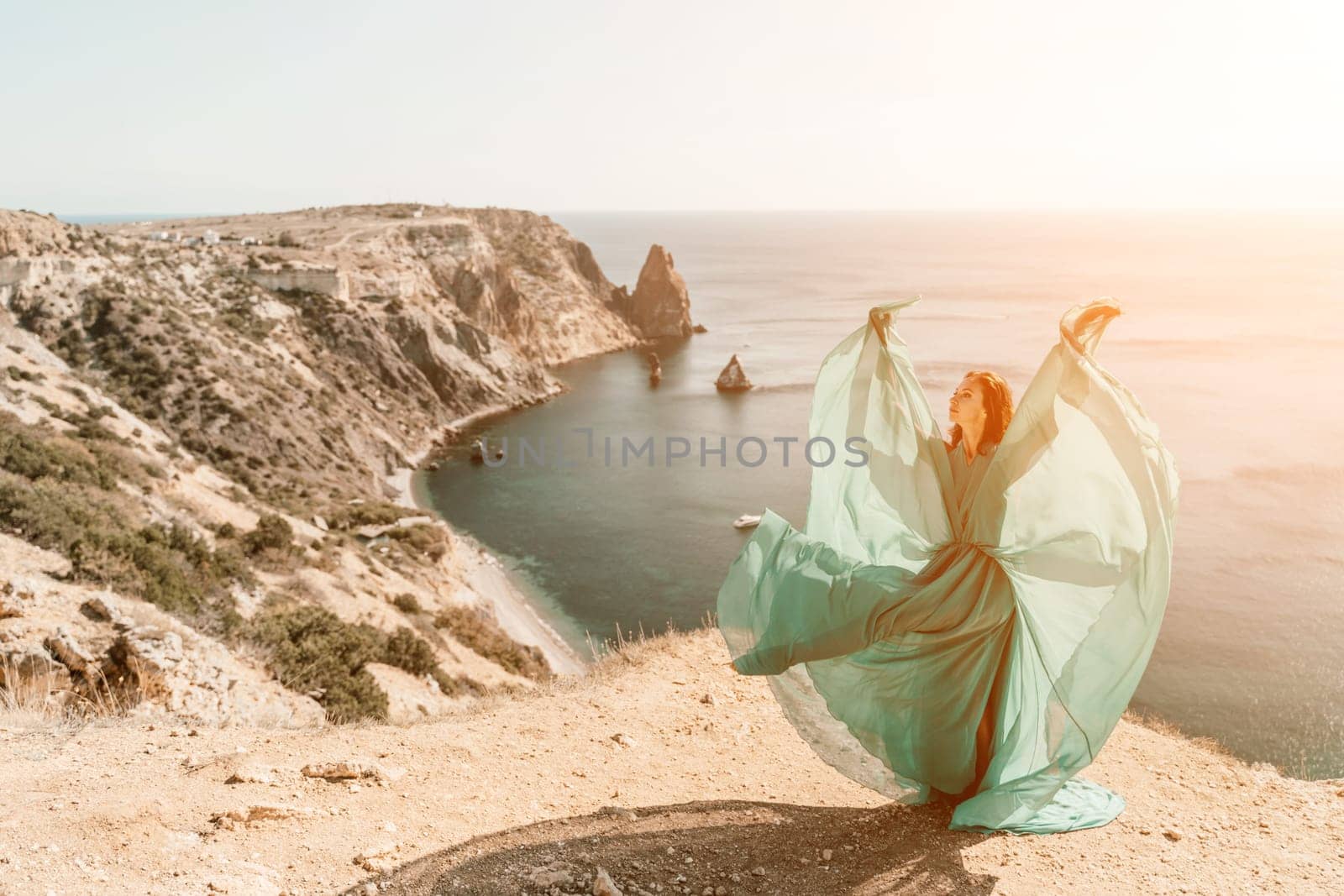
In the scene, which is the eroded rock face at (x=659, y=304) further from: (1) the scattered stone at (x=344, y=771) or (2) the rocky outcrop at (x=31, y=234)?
(1) the scattered stone at (x=344, y=771)

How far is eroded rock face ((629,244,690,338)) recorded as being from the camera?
86625mm

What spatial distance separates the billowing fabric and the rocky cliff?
5489mm

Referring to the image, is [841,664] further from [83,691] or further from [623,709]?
[83,691]

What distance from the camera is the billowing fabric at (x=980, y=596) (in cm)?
423

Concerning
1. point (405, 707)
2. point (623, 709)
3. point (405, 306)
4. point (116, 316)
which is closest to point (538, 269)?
point (405, 306)

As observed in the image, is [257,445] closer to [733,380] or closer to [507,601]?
[507,601]

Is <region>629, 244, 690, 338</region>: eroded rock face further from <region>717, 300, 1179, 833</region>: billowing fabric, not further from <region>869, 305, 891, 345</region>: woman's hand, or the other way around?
<region>717, 300, 1179, 833</region>: billowing fabric

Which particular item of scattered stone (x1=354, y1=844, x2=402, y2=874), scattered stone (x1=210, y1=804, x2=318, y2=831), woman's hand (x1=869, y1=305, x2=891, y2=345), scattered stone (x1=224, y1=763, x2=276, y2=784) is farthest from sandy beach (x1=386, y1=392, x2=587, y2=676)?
woman's hand (x1=869, y1=305, x2=891, y2=345)

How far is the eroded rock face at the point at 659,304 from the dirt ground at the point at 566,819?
8114cm

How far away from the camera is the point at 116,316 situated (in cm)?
3559

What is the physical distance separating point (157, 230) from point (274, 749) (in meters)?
72.8

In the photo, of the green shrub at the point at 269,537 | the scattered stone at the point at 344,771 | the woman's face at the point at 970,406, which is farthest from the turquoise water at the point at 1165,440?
the scattered stone at the point at 344,771

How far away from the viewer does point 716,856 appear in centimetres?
459

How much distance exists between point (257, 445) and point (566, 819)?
1305 inches
